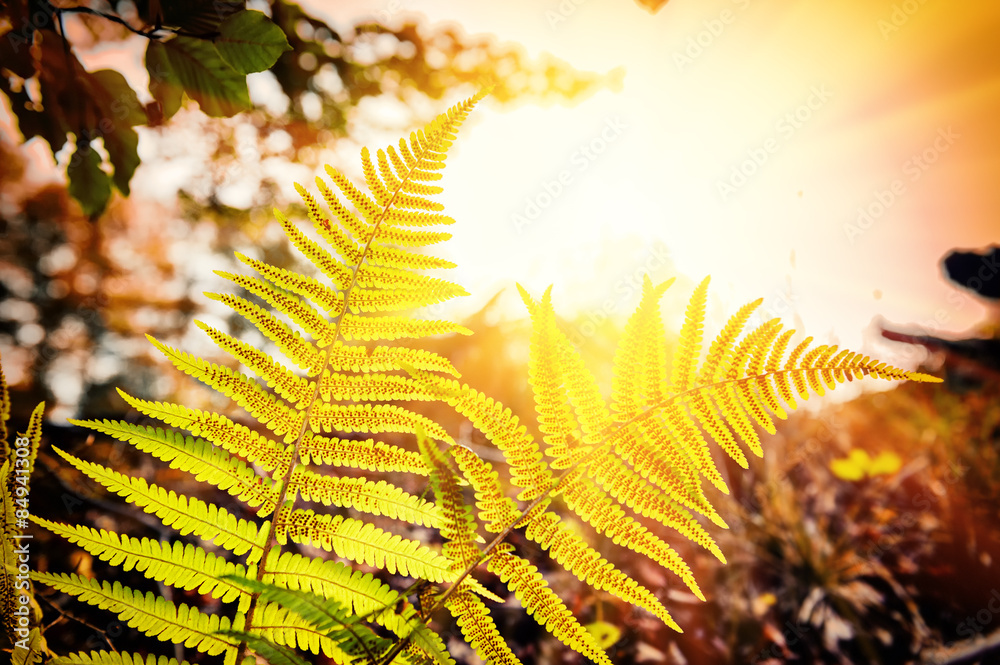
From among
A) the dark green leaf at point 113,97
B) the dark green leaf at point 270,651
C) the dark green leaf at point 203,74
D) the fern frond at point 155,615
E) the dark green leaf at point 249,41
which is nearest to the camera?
the dark green leaf at point 270,651

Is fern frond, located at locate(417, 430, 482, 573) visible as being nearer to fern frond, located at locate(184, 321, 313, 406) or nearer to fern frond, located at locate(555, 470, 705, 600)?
fern frond, located at locate(555, 470, 705, 600)

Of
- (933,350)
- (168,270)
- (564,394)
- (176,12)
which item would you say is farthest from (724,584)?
(168,270)

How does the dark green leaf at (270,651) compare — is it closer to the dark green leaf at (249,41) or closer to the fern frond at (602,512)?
the fern frond at (602,512)

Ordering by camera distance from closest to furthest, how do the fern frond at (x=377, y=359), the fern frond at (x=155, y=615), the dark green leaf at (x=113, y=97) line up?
1. the fern frond at (x=155, y=615)
2. the fern frond at (x=377, y=359)
3. the dark green leaf at (x=113, y=97)

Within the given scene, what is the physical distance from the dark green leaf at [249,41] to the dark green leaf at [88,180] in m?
0.71

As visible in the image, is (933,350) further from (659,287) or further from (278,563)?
(278,563)

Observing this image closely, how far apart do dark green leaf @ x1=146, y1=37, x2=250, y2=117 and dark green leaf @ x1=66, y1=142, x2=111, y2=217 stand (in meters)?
0.40

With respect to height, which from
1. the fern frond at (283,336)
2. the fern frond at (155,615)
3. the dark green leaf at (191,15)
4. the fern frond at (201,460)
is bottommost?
the fern frond at (155,615)

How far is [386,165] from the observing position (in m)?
0.73

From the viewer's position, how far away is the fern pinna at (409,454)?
2.09 feet

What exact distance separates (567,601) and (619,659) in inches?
13.5

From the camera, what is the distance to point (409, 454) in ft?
2.30

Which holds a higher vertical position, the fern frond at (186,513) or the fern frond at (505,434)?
the fern frond at (505,434)

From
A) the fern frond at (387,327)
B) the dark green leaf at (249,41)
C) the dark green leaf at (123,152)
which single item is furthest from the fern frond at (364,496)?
the dark green leaf at (123,152)
